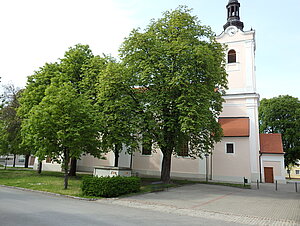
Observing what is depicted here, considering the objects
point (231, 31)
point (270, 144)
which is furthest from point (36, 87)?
point (270, 144)

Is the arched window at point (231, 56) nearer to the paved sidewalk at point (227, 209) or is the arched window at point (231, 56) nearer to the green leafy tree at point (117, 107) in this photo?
the green leafy tree at point (117, 107)

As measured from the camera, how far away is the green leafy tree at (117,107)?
703 inches

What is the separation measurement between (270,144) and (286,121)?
12823 millimetres

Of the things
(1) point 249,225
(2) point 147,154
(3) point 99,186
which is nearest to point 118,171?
(3) point 99,186

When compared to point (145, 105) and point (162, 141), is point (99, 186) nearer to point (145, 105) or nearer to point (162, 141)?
point (162, 141)

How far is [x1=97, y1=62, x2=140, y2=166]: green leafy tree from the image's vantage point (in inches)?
703

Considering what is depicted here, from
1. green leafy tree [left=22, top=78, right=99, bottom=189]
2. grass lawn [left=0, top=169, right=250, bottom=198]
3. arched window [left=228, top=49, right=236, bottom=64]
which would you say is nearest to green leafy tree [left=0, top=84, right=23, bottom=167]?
grass lawn [left=0, top=169, right=250, bottom=198]

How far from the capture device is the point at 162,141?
711 inches

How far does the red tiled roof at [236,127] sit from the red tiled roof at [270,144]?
341 centimetres

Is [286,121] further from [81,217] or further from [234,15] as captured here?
[81,217]

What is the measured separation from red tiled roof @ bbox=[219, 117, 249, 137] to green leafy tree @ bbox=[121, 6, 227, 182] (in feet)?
30.6

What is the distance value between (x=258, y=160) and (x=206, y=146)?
1168 centimetres

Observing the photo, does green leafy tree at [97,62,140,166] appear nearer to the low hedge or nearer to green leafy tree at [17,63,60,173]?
the low hedge

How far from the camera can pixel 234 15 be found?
32.8 meters
